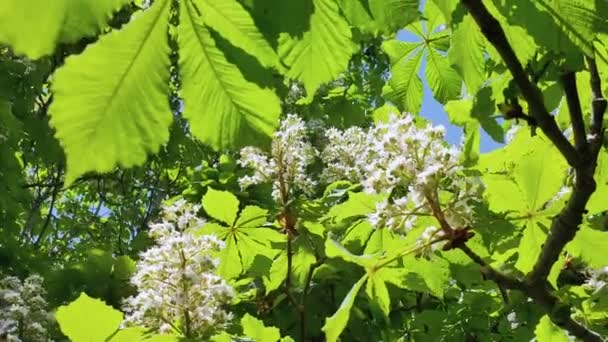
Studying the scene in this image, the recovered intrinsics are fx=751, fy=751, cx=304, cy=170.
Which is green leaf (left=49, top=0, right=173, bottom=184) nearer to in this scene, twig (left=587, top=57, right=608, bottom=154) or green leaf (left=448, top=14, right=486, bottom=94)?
green leaf (left=448, top=14, right=486, bottom=94)

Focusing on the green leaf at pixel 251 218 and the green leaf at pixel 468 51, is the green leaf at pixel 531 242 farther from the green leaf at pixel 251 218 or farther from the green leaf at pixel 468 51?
the green leaf at pixel 251 218

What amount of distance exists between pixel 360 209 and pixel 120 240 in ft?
15.7

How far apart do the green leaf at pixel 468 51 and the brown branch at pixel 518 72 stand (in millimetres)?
134

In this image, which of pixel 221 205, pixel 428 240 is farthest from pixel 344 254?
pixel 221 205

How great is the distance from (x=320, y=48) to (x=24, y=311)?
225cm

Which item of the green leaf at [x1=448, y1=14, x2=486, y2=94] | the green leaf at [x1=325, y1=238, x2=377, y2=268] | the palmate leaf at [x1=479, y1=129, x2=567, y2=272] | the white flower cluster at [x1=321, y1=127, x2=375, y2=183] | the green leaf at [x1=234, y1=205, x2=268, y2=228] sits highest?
the white flower cluster at [x1=321, y1=127, x2=375, y2=183]

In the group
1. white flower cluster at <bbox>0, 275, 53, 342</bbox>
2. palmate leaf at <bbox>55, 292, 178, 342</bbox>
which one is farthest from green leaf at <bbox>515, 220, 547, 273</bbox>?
white flower cluster at <bbox>0, 275, 53, 342</bbox>

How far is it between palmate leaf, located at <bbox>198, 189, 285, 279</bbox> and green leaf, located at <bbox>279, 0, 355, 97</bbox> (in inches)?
52.8

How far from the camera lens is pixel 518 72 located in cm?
80

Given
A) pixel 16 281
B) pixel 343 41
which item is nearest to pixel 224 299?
pixel 343 41

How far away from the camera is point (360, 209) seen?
1.61 metres

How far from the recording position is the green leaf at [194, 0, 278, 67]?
24.0 inches

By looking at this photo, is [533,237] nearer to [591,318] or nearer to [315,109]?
[591,318]

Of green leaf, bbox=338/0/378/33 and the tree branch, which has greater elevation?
green leaf, bbox=338/0/378/33
